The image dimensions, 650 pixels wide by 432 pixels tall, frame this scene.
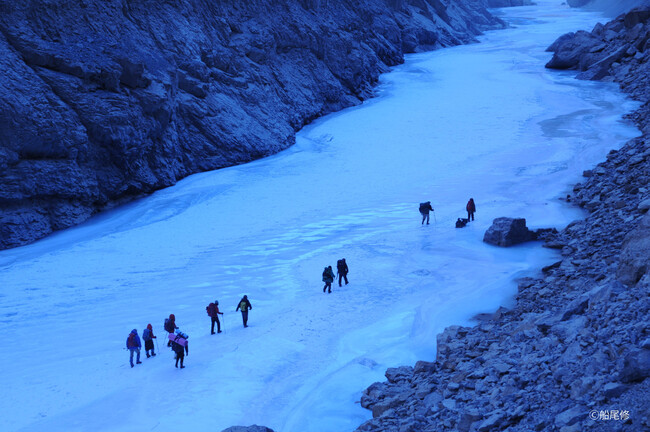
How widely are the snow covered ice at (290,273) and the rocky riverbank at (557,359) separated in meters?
0.99

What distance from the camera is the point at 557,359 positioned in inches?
309

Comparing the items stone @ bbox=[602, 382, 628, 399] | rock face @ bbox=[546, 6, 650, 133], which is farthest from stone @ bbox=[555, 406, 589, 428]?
rock face @ bbox=[546, 6, 650, 133]

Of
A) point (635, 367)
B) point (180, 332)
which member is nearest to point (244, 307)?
point (180, 332)

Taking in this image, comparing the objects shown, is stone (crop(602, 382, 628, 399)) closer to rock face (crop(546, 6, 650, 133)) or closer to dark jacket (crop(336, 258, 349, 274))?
dark jacket (crop(336, 258, 349, 274))

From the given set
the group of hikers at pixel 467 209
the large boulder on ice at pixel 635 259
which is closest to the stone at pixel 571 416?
the large boulder on ice at pixel 635 259

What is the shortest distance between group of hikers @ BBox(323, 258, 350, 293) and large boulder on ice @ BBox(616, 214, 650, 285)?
23.0 ft

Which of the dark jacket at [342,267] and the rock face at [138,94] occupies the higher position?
the rock face at [138,94]

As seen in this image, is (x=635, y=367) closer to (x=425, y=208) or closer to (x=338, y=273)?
(x=338, y=273)

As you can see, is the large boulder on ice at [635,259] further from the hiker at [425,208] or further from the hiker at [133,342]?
the hiker at [425,208]

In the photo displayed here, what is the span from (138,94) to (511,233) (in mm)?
15233

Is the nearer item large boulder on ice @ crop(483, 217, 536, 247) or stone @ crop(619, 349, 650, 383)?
stone @ crop(619, 349, 650, 383)

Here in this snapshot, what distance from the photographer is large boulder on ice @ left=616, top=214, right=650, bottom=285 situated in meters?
8.91

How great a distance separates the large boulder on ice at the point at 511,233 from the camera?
55.8 feet

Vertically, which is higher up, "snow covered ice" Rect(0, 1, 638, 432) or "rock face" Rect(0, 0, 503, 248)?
"rock face" Rect(0, 0, 503, 248)
